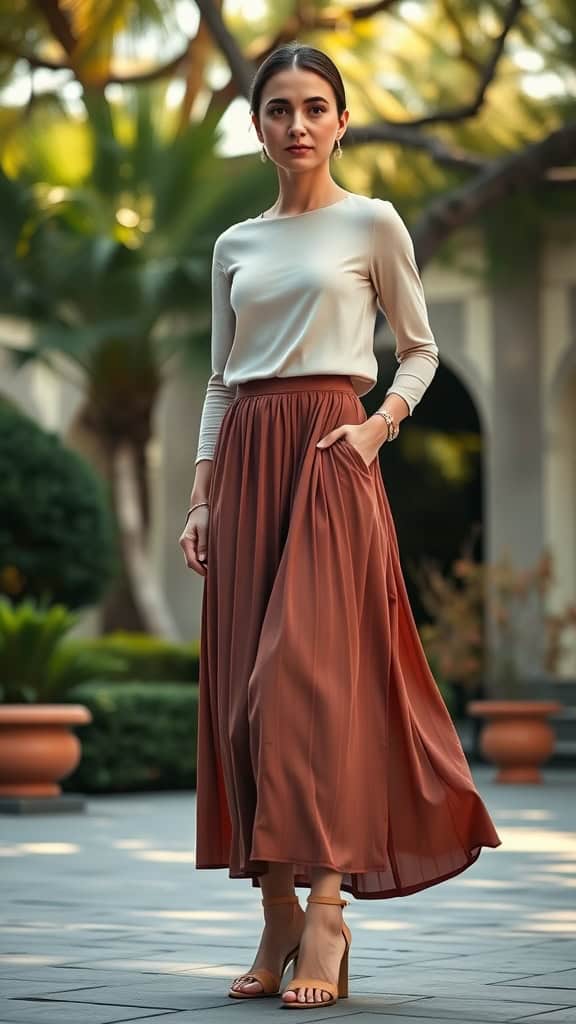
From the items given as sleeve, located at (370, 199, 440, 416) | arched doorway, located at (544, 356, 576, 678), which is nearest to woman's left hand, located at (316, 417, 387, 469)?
sleeve, located at (370, 199, 440, 416)

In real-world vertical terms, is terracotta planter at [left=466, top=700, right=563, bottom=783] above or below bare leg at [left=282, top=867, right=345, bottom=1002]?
below

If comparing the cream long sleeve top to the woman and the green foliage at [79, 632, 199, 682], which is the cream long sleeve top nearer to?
the woman

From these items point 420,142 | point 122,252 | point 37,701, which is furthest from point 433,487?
point 37,701

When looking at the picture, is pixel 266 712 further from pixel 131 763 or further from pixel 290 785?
pixel 131 763

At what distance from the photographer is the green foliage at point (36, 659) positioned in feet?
34.2

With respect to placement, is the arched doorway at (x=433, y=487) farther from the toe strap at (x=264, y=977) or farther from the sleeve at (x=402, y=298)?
the toe strap at (x=264, y=977)

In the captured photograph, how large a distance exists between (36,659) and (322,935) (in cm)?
729

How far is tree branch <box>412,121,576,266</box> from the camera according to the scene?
13.5m

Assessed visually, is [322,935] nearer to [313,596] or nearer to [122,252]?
[313,596]

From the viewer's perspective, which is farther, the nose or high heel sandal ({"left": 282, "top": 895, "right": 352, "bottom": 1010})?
the nose

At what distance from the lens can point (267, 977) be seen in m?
3.55

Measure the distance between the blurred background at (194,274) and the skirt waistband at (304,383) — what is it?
7.11 m

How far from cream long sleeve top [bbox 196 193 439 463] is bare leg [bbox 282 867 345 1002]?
1019 mm

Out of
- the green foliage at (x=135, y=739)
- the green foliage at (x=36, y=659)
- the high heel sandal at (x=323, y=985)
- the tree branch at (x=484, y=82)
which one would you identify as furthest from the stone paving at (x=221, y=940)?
the tree branch at (x=484, y=82)
